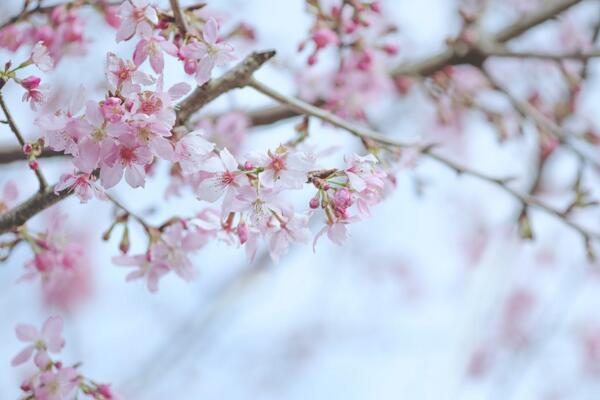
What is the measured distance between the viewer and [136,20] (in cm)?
130

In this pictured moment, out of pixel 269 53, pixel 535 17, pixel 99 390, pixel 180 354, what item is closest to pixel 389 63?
pixel 535 17

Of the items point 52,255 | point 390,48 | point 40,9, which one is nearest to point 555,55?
point 390,48

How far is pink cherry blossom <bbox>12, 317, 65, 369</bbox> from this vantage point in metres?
1.52

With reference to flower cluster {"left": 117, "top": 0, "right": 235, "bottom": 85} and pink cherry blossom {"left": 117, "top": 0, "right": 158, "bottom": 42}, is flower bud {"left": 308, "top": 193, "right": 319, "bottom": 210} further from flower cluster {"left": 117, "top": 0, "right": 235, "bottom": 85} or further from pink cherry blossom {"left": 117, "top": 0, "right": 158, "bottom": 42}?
pink cherry blossom {"left": 117, "top": 0, "right": 158, "bottom": 42}

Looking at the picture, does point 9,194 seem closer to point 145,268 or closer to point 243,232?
point 145,268

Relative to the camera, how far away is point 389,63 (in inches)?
112

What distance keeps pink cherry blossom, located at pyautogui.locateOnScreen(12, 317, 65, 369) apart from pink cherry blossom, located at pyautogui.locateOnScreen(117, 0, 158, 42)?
0.66m

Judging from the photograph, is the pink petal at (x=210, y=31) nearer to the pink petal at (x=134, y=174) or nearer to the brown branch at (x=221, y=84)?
the brown branch at (x=221, y=84)

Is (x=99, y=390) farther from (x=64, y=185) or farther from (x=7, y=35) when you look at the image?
(x=7, y=35)

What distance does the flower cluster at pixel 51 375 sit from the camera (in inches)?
56.3

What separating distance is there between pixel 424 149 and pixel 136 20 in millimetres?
805

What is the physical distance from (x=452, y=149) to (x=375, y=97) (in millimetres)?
3332

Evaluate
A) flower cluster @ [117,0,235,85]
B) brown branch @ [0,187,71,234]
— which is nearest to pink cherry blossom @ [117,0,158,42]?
flower cluster @ [117,0,235,85]

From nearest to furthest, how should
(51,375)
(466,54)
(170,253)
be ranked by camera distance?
(51,375)
(170,253)
(466,54)
